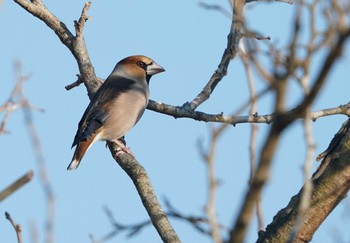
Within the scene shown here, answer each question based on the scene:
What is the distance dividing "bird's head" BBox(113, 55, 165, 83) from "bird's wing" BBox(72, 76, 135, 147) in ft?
3.34

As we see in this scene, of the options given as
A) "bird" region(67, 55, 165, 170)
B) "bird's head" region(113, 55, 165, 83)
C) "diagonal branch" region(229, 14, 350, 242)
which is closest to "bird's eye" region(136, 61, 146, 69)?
"bird's head" region(113, 55, 165, 83)

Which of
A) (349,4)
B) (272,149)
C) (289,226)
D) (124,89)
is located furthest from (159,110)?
(272,149)

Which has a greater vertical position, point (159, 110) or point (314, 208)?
point (159, 110)

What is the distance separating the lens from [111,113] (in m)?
7.46

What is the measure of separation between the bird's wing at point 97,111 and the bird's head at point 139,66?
1.02 meters

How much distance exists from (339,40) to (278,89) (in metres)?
0.20

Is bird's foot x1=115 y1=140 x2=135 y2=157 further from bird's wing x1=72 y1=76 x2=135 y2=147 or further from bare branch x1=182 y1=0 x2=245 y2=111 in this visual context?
bare branch x1=182 y1=0 x2=245 y2=111

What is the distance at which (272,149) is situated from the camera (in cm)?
189

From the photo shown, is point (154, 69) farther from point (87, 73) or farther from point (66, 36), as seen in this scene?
point (66, 36)

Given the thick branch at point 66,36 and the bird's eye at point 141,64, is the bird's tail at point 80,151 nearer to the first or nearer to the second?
the thick branch at point 66,36

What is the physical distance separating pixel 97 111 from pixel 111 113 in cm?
15

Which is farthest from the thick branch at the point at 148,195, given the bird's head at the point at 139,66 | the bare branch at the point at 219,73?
the bird's head at the point at 139,66

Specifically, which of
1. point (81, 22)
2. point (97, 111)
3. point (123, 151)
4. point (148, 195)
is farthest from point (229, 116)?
point (97, 111)

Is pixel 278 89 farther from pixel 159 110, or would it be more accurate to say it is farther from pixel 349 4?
pixel 159 110
